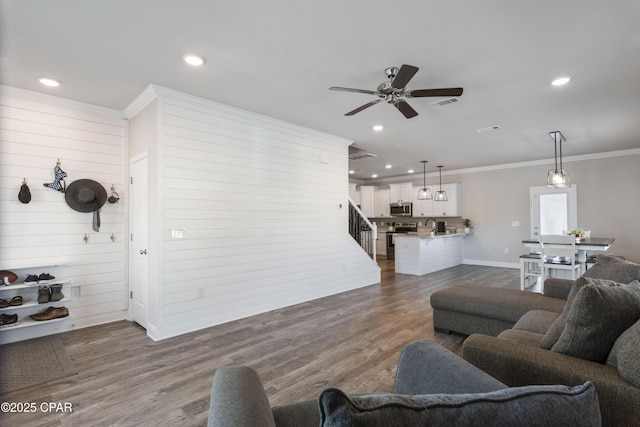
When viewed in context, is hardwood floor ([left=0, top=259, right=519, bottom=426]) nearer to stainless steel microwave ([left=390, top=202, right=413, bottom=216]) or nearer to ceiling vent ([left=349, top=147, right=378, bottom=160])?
ceiling vent ([left=349, top=147, right=378, bottom=160])

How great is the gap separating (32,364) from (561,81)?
Answer: 609 cm

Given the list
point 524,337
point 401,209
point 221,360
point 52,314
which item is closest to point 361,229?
point 401,209

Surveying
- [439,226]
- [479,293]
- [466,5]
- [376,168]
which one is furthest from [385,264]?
[466,5]

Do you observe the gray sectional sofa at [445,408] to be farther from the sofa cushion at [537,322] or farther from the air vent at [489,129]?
the air vent at [489,129]

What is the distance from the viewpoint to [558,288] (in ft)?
10.6

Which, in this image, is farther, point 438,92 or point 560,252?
point 560,252

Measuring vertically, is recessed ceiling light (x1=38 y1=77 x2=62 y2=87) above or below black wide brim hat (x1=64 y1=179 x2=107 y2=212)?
above

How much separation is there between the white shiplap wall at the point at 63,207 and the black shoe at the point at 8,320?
0.45 ft

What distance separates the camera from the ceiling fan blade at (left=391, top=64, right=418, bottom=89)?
254 cm

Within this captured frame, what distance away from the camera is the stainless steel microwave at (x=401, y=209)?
10000 mm

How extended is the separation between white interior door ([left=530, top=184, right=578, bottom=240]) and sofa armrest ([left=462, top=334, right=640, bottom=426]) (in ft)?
22.9

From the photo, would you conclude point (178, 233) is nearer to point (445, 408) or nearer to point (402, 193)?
point (445, 408)

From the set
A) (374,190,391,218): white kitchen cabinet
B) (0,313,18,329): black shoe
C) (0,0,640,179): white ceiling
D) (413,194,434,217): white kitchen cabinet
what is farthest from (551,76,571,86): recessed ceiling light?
(374,190,391,218): white kitchen cabinet

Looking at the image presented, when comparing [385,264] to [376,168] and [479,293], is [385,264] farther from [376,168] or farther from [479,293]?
[479,293]
